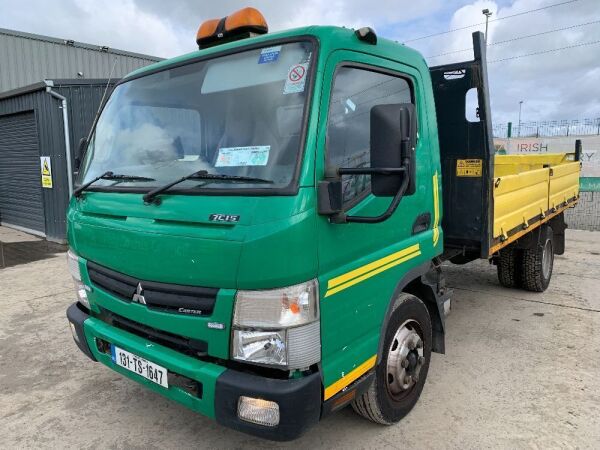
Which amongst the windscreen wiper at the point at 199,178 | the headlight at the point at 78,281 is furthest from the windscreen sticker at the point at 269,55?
the headlight at the point at 78,281

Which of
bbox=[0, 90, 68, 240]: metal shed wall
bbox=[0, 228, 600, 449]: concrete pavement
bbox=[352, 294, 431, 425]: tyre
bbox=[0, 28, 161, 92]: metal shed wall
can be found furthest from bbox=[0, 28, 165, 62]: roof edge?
bbox=[352, 294, 431, 425]: tyre

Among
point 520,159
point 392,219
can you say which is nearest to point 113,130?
point 392,219

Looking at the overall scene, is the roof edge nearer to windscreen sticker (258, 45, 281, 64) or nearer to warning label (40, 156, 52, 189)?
warning label (40, 156, 52, 189)

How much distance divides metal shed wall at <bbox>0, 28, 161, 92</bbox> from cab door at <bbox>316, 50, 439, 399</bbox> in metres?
11.1

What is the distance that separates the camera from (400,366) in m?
2.73

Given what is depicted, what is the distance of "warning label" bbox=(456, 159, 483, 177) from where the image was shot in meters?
3.50

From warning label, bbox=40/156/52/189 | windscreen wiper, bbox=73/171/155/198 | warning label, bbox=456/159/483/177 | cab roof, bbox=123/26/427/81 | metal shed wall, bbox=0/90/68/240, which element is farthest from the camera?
warning label, bbox=40/156/52/189

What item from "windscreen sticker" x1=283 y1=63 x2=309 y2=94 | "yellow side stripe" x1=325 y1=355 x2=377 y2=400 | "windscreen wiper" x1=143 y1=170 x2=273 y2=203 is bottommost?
"yellow side stripe" x1=325 y1=355 x2=377 y2=400

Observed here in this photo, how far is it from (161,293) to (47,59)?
13.7 metres

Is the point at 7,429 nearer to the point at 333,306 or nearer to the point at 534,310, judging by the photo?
the point at 333,306

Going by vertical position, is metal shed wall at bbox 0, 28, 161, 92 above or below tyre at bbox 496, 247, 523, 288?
above

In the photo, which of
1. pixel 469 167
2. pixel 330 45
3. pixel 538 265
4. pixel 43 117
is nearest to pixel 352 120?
pixel 330 45

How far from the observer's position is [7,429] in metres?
2.93

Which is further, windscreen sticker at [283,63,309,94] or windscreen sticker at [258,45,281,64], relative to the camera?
windscreen sticker at [258,45,281,64]
